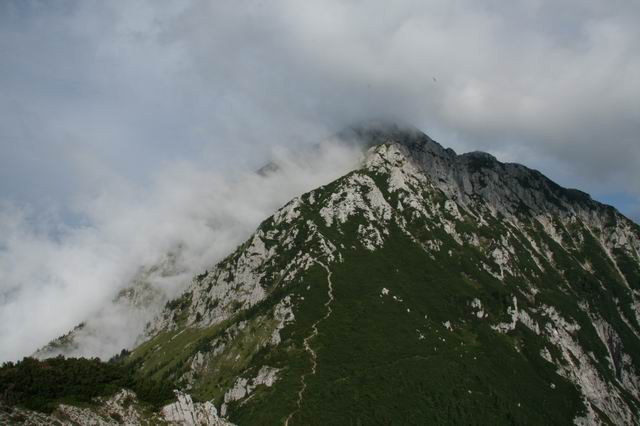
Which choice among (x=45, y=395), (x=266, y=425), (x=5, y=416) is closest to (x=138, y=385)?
(x=45, y=395)

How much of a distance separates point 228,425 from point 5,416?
44.5 meters

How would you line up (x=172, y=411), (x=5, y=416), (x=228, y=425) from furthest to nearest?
1. (x=228, y=425)
2. (x=172, y=411)
3. (x=5, y=416)

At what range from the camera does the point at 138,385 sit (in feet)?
325

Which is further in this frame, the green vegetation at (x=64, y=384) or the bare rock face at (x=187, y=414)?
the bare rock face at (x=187, y=414)

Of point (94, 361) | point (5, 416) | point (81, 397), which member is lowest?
point (5, 416)

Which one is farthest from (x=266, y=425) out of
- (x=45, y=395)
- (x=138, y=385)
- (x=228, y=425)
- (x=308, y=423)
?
(x=45, y=395)

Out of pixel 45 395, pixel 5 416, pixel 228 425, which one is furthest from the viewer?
pixel 228 425

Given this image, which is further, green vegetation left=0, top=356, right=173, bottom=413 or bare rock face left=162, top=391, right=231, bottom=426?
bare rock face left=162, top=391, right=231, bottom=426

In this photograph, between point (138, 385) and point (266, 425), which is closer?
point (138, 385)

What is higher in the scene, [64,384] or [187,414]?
[64,384]

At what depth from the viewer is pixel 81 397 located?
87.7m

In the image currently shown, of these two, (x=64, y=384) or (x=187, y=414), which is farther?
(x=187, y=414)

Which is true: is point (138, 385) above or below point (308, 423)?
below

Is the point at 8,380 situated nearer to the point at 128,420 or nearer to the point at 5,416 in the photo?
the point at 5,416
